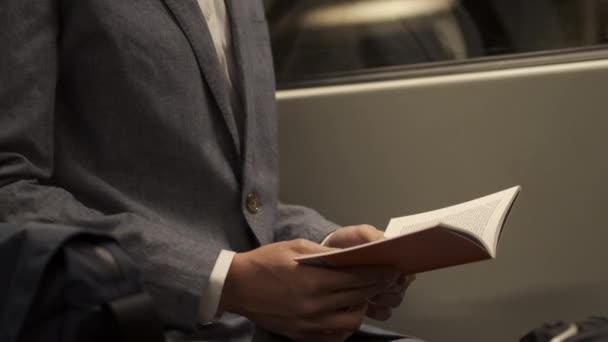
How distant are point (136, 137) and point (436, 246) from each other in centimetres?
49

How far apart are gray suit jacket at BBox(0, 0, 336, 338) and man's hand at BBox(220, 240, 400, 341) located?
0.06m

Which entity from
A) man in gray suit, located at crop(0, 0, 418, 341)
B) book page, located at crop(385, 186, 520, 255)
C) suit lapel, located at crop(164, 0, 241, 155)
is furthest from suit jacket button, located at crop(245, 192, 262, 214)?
book page, located at crop(385, 186, 520, 255)

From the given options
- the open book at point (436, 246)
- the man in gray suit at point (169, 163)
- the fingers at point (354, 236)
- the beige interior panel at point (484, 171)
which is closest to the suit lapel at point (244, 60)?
the man in gray suit at point (169, 163)

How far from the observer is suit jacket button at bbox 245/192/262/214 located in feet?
4.41

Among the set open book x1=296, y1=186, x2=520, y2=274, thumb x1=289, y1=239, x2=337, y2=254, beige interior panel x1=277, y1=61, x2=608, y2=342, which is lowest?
beige interior panel x1=277, y1=61, x2=608, y2=342

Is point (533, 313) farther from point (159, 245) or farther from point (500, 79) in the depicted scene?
point (159, 245)

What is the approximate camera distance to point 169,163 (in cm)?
128

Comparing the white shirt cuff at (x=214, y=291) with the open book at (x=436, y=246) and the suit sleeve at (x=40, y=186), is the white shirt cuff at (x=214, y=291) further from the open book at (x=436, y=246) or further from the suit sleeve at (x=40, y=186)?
the open book at (x=436, y=246)

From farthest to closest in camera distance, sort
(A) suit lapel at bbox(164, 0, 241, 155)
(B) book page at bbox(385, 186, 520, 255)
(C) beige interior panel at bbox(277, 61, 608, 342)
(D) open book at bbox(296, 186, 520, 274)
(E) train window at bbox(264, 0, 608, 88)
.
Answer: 1. (E) train window at bbox(264, 0, 608, 88)
2. (C) beige interior panel at bbox(277, 61, 608, 342)
3. (A) suit lapel at bbox(164, 0, 241, 155)
4. (B) book page at bbox(385, 186, 520, 255)
5. (D) open book at bbox(296, 186, 520, 274)

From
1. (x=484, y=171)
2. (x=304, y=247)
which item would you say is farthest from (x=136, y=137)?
(x=484, y=171)

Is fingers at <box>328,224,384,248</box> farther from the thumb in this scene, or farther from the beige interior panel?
the beige interior panel

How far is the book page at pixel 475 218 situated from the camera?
1.15 metres

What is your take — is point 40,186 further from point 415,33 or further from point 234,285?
point 415,33

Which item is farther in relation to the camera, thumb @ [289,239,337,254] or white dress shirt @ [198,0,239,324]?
white dress shirt @ [198,0,239,324]
